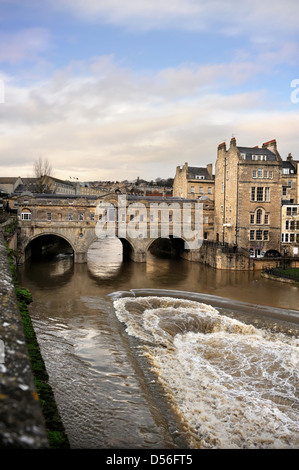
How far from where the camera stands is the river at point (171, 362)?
1027 cm

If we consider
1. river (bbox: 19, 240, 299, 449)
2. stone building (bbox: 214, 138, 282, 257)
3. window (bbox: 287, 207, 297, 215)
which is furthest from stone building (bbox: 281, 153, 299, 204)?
Result: river (bbox: 19, 240, 299, 449)

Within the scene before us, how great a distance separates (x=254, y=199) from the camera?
39.0 metres

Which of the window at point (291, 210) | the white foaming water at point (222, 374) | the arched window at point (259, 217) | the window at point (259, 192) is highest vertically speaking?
the window at point (259, 192)

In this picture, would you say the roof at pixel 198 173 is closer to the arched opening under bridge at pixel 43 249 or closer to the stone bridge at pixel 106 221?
the stone bridge at pixel 106 221

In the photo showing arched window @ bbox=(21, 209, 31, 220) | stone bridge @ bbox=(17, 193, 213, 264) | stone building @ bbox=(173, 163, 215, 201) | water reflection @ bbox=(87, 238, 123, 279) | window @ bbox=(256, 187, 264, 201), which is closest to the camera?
water reflection @ bbox=(87, 238, 123, 279)

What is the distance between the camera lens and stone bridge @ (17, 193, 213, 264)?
3744 centimetres

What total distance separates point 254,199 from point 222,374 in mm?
28656

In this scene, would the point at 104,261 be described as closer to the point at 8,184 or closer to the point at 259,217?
the point at 259,217

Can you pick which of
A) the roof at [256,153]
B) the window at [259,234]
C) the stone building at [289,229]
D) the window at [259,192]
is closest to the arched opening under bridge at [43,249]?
the window at [259,234]

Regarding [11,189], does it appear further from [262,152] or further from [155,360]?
A: [155,360]

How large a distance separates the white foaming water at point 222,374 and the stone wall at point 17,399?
749 cm

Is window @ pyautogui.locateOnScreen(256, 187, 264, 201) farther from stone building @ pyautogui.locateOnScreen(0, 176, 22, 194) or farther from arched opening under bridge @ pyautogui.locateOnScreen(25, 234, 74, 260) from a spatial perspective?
stone building @ pyautogui.locateOnScreen(0, 176, 22, 194)

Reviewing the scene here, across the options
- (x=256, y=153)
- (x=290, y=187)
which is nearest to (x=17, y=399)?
(x=256, y=153)

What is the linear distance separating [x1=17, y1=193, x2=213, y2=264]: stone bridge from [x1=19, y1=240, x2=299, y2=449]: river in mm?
9664
